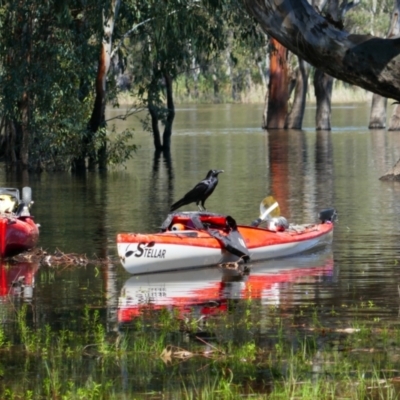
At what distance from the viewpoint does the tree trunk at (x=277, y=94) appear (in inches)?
2163

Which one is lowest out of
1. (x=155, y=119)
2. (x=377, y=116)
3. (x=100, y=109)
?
(x=377, y=116)

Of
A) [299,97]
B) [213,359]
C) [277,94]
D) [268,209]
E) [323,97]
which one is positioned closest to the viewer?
[213,359]

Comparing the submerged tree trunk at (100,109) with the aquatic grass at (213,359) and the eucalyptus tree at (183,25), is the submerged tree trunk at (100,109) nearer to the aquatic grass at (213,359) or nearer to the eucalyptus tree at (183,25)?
the eucalyptus tree at (183,25)

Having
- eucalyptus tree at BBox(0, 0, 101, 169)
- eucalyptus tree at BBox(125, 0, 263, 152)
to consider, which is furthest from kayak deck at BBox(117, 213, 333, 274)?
eucalyptus tree at BBox(0, 0, 101, 169)

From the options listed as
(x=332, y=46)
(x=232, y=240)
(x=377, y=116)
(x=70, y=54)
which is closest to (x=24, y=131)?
(x=70, y=54)

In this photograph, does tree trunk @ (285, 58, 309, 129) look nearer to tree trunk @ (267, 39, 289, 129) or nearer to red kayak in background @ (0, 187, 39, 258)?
tree trunk @ (267, 39, 289, 129)

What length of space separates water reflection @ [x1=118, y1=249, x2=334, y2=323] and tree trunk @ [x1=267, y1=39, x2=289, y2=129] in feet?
126

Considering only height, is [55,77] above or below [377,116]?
above

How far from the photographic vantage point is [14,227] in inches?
611

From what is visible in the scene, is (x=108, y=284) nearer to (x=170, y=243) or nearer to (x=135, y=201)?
(x=170, y=243)

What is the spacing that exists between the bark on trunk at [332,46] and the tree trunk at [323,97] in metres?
43.5

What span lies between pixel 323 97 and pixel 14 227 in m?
38.8

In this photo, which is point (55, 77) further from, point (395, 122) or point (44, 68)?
point (395, 122)

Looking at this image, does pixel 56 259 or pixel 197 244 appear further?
pixel 56 259
